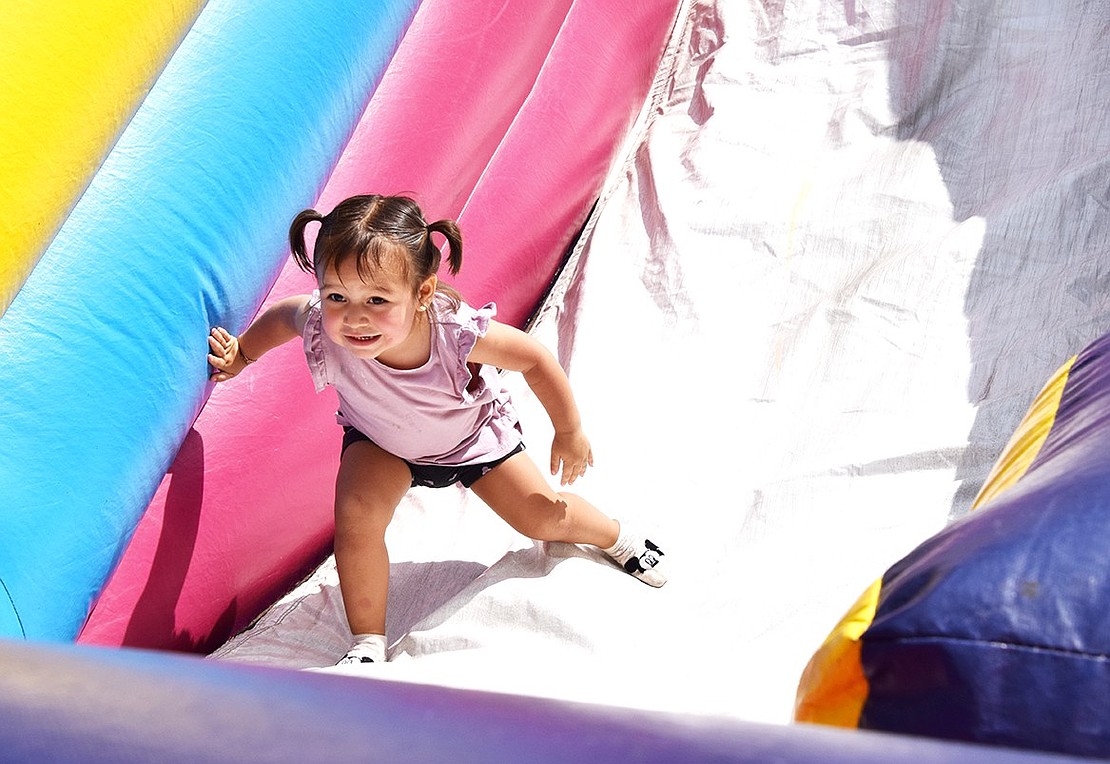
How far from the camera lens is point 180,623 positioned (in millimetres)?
1170

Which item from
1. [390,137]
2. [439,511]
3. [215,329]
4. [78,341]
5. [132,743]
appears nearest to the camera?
[132,743]

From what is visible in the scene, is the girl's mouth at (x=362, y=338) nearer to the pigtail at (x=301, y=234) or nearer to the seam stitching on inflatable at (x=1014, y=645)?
the pigtail at (x=301, y=234)

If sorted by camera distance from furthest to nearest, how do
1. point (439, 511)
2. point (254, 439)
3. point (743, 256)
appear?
1. point (743, 256)
2. point (439, 511)
3. point (254, 439)

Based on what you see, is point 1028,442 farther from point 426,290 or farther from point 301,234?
point 301,234

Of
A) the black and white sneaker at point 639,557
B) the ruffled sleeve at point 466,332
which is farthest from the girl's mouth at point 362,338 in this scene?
the black and white sneaker at point 639,557

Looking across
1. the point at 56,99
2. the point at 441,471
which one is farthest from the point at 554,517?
the point at 56,99

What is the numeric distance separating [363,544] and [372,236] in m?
0.33

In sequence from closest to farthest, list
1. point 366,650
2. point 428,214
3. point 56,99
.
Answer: point 56,99
point 366,650
point 428,214

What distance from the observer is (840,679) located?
55 cm

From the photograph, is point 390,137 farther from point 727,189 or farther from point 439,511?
point 727,189

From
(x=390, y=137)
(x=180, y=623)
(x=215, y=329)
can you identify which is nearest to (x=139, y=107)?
(x=215, y=329)

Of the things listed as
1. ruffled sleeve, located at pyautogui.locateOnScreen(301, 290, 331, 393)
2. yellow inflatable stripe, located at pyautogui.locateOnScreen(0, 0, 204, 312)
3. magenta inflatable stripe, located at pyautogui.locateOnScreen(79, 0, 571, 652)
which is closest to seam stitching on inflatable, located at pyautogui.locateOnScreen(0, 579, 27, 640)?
magenta inflatable stripe, located at pyautogui.locateOnScreen(79, 0, 571, 652)

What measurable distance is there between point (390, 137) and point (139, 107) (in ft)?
1.13

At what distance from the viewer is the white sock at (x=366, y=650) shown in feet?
3.72
